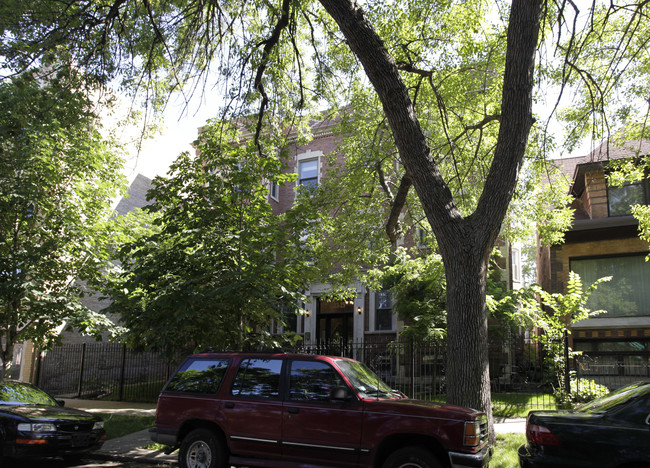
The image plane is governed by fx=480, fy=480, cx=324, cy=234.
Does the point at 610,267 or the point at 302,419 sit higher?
the point at 610,267

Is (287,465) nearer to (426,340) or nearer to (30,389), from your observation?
(30,389)

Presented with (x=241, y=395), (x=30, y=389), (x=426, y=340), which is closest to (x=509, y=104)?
(x=241, y=395)

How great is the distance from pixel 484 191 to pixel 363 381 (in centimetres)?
335

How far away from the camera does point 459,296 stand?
23.0 ft

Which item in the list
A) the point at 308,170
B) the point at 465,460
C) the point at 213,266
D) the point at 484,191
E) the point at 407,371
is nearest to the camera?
the point at 465,460

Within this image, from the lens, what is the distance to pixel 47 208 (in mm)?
11383

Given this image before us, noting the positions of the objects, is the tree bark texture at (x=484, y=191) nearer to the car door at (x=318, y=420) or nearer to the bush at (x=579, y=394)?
Result: the car door at (x=318, y=420)

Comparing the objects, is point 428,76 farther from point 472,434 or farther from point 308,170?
point 308,170

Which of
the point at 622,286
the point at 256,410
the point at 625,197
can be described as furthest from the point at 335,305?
the point at 256,410

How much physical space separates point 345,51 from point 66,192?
8020mm

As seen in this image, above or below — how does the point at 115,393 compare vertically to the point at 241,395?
below

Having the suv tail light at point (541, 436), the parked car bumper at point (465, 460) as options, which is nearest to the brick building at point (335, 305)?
the parked car bumper at point (465, 460)

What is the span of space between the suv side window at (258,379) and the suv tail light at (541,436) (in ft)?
10.3

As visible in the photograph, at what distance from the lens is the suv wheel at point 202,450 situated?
21.6 feet
